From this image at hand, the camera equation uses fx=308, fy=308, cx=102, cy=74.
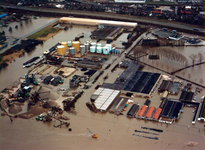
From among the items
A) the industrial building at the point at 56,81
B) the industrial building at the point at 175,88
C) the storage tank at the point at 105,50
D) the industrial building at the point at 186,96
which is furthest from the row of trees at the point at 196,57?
the industrial building at the point at 56,81

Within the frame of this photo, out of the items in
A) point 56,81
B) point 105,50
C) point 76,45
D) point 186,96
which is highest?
point 76,45

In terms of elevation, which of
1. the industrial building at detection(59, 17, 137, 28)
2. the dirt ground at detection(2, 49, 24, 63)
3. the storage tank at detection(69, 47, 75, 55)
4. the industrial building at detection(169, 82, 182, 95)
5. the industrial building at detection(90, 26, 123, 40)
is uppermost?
the industrial building at detection(59, 17, 137, 28)

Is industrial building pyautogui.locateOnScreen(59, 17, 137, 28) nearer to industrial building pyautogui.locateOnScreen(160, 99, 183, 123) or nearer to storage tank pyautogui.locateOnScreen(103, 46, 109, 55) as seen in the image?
storage tank pyautogui.locateOnScreen(103, 46, 109, 55)

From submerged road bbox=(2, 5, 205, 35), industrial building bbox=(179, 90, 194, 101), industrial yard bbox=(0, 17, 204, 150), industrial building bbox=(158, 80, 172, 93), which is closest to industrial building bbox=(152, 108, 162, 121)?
industrial yard bbox=(0, 17, 204, 150)

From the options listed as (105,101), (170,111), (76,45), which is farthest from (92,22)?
(170,111)

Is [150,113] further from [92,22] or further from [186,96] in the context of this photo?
[92,22]

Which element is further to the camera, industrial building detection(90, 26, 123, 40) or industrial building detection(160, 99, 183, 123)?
industrial building detection(90, 26, 123, 40)

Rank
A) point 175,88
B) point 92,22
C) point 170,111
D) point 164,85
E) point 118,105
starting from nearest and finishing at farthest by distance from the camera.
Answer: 1. point 170,111
2. point 118,105
3. point 175,88
4. point 164,85
5. point 92,22

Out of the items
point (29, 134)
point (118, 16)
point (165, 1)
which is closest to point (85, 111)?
point (29, 134)
